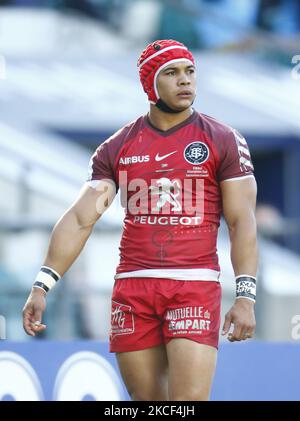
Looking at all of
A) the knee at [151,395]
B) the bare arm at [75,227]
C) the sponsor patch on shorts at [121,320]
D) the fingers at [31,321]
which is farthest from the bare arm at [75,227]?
the knee at [151,395]

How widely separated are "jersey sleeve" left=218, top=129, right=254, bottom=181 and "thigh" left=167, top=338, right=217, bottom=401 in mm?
864

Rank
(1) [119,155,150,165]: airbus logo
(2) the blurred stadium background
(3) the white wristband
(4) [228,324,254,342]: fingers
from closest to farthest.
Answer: (4) [228,324,254,342]: fingers < (1) [119,155,150,165]: airbus logo < (3) the white wristband < (2) the blurred stadium background

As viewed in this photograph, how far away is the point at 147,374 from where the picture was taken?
20.1 ft

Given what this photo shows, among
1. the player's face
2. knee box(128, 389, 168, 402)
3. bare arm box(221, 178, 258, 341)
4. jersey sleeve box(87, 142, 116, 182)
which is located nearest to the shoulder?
the player's face

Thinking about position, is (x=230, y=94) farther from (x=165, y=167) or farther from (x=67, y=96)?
(x=165, y=167)

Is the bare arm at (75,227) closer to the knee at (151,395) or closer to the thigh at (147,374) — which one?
the thigh at (147,374)

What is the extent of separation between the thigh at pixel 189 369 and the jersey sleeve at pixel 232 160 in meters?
0.86

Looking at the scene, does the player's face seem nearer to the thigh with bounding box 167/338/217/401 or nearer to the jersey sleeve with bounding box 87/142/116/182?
the jersey sleeve with bounding box 87/142/116/182

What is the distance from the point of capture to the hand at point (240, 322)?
589 cm

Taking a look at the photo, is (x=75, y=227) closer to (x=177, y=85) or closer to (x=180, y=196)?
(x=180, y=196)

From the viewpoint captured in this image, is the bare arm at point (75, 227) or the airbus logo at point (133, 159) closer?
the airbus logo at point (133, 159)

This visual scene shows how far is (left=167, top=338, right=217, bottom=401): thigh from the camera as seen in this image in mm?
5914

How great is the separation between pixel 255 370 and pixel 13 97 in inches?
397
